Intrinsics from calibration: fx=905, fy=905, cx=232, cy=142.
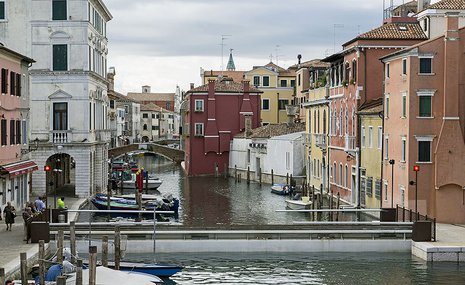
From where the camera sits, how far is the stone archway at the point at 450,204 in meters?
37.2

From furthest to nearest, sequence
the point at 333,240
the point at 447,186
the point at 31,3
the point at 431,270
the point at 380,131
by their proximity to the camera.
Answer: the point at 31,3, the point at 380,131, the point at 447,186, the point at 333,240, the point at 431,270

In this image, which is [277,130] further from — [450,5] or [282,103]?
[450,5]

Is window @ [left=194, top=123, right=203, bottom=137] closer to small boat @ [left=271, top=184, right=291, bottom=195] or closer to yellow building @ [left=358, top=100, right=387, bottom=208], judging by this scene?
small boat @ [left=271, top=184, right=291, bottom=195]

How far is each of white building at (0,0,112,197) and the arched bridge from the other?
43543 millimetres

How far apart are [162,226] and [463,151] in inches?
514

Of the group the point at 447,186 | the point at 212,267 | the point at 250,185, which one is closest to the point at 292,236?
the point at 212,267

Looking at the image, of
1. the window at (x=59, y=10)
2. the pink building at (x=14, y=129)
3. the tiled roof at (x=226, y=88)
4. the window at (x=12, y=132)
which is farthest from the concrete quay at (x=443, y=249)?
the tiled roof at (x=226, y=88)

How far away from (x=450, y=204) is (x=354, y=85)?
10.2 metres

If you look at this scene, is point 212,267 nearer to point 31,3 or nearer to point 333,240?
point 333,240

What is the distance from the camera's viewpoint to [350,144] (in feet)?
152

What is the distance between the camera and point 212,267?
30.2 metres

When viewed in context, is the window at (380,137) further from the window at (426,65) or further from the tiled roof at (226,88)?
the tiled roof at (226,88)

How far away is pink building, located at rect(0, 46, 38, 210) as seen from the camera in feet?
125

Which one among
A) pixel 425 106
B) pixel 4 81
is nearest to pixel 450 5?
pixel 425 106
